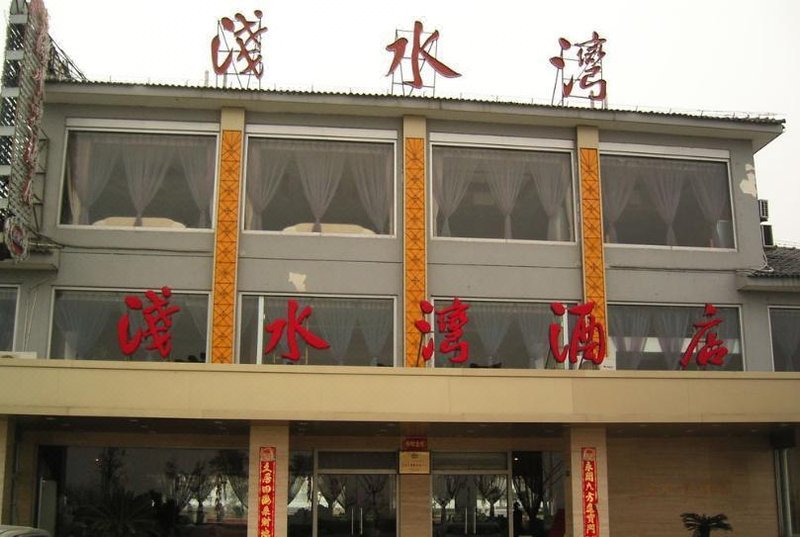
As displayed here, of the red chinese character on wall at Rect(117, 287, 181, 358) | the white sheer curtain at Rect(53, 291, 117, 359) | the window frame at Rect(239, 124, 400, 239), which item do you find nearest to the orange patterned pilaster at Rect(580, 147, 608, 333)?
the window frame at Rect(239, 124, 400, 239)

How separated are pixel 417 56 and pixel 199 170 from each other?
537 centimetres

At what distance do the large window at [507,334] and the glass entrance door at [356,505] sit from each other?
3.25m

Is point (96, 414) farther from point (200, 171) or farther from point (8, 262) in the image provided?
point (200, 171)

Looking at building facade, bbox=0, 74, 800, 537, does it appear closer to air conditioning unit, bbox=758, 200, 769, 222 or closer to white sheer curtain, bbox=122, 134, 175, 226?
white sheer curtain, bbox=122, 134, 175, 226

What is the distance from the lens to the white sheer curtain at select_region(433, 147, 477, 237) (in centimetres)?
2155

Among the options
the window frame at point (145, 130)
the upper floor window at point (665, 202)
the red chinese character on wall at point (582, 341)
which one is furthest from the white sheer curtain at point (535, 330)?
the window frame at point (145, 130)

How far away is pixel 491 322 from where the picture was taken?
21.2 m

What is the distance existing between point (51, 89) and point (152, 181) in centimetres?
277

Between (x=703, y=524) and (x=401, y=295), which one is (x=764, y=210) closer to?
(x=703, y=524)

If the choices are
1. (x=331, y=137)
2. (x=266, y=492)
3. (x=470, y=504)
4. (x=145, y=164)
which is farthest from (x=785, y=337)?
(x=145, y=164)

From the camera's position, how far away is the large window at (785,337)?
2223cm

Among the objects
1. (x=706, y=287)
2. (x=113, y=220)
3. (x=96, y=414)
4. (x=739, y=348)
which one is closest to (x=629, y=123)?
(x=706, y=287)

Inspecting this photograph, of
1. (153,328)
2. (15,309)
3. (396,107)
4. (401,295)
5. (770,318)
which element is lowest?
(153,328)

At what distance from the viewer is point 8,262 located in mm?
19828
